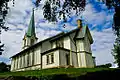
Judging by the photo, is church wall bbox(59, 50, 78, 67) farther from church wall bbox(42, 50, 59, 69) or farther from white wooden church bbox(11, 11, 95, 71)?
church wall bbox(42, 50, 59, 69)

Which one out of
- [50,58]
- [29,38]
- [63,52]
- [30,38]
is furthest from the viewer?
[30,38]

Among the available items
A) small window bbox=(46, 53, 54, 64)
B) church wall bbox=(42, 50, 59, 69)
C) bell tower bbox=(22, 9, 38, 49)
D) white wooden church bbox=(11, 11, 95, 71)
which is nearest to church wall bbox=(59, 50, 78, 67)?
white wooden church bbox=(11, 11, 95, 71)

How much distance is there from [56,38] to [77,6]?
28.1 metres

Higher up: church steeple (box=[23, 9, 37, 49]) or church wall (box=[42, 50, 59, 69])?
church steeple (box=[23, 9, 37, 49])

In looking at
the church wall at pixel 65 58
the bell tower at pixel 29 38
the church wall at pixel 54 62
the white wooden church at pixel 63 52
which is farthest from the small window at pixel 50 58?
the bell tower at pixel 29 38

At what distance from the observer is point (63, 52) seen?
31.6m

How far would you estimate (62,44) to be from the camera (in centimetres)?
3544

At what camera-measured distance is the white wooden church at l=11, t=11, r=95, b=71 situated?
31.4m

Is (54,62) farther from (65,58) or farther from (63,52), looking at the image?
(63,52)

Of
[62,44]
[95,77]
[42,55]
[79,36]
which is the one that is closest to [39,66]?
[42,55]

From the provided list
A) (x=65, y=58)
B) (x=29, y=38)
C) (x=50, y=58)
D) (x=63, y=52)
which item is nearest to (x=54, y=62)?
(x=50, y=58)

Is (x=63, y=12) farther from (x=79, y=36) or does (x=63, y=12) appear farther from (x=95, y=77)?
(x=79, y=36)

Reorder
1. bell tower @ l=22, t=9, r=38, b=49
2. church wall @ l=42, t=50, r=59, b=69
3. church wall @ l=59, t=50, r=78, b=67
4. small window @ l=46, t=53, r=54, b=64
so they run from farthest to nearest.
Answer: bell tower @ l=22, t=9, r=38, b=49 < small window @ l=46, t=53, r=54, b=64 < church wall @ l=59, t=50, r=78, b=67 < church wall @ l=42, t=50, r=59, b=69

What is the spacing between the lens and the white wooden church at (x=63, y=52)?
31419 mm
